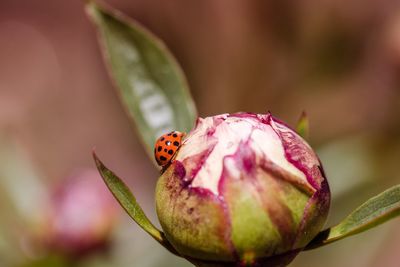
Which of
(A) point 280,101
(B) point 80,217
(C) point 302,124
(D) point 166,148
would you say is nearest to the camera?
(D) point 166,148

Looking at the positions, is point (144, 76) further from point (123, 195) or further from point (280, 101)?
point (280, 101)

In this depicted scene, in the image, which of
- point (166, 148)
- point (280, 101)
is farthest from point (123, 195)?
point (280, 101)

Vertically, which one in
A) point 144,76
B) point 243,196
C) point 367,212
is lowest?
point 367,212

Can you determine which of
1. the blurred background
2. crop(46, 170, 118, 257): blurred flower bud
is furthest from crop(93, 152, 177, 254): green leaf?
crop(46, 170, 118, 257): blurred flower bud

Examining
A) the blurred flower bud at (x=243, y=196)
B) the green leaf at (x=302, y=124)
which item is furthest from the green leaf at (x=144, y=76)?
the blurred flower bud at (x=243, y=196)

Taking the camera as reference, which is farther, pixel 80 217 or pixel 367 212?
pixel 80 217

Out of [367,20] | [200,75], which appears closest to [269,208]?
[367,20]
